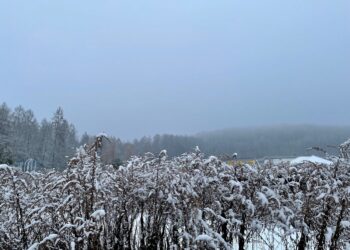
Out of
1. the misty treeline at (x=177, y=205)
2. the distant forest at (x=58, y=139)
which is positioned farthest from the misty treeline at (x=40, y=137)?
the misty treeline at (x=177, y=205)

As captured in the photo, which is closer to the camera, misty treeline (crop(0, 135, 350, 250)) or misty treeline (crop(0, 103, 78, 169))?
misty treeline (crop(0, 135, 350, 250))

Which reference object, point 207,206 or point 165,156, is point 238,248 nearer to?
point 207,206

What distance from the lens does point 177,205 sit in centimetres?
457

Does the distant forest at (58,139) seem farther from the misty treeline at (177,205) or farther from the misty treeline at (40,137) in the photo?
the misty treeline at (177,205)

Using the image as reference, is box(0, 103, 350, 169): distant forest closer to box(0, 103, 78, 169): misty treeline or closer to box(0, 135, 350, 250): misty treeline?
box(0, 103, 78, 169): misty treeline

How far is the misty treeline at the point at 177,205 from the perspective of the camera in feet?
13.5

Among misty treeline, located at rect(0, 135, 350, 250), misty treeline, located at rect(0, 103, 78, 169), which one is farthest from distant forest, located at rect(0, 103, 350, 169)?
misty treeline, located at rect(0, 135, 350, 250)

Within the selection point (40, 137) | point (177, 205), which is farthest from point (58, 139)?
point (177, 205)

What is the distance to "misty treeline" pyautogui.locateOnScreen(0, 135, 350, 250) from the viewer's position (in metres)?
4.11

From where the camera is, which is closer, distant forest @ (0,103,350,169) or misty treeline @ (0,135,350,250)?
misty treeline @ (0,135,350,250)

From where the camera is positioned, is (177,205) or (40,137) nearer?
(177,205)

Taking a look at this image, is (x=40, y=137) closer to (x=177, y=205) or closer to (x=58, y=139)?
(x=58, y=139)

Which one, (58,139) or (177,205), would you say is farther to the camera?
(58,139)

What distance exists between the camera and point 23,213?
4641 millimetres
